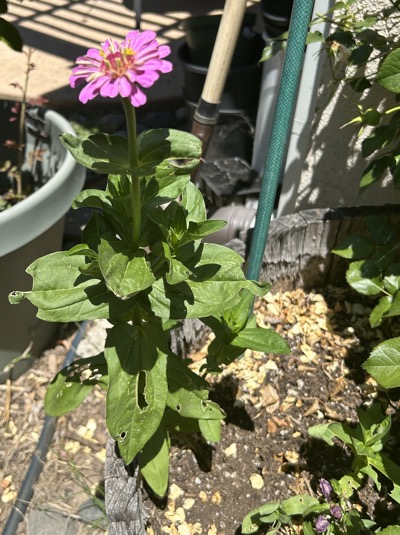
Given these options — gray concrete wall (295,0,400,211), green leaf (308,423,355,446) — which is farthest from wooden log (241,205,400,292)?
green leaf (308,423,355,446)

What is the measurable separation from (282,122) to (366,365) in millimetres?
531

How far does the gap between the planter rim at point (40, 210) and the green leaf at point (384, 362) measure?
97 cm

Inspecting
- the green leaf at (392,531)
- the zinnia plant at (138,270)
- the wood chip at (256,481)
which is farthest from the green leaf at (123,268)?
the wood chip at (256,481)

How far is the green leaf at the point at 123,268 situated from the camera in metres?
0.89

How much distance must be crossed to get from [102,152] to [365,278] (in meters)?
0.87

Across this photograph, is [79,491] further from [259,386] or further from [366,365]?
[366,365]

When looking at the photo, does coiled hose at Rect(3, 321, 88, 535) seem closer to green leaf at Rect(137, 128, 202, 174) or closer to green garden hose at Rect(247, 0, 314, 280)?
green garden hose at Rect(247, 0, 314, 280)

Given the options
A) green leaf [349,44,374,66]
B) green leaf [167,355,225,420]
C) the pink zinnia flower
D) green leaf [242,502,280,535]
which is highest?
the pink zinnia flower

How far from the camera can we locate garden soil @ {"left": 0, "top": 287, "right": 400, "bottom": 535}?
4.62ft

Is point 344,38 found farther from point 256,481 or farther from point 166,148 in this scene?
point 256,481

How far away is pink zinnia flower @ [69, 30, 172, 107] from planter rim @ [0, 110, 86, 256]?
871mm

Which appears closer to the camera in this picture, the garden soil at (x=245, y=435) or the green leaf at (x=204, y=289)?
the green leaf at (x=204, y=289)

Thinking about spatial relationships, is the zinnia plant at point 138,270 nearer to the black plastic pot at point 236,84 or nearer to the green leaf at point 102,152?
the green leaf at point 102,152

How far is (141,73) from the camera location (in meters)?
0.78
